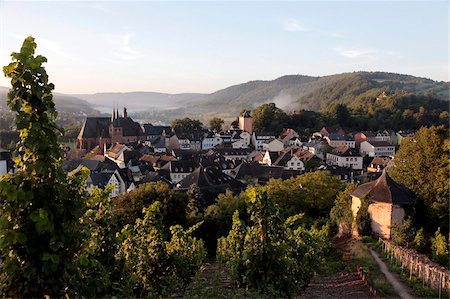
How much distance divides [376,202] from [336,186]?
8.69 metres

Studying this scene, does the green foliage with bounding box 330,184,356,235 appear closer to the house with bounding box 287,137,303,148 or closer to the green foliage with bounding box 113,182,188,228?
the green foliage with bounding box 113,182,188,228

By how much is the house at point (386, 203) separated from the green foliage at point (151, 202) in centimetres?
1186

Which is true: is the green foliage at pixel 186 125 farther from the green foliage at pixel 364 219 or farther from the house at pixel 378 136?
the green foliage at pixel 364 219

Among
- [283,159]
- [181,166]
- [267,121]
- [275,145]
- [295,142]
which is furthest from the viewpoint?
[267,121]

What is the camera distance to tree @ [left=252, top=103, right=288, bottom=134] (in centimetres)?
10250

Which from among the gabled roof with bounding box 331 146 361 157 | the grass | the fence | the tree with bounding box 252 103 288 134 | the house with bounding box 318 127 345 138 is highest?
the tree with bounding box 252 103 288 134

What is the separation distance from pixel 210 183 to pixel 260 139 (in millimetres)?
52799

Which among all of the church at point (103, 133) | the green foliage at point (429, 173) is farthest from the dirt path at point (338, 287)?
the church at point (103, 133)

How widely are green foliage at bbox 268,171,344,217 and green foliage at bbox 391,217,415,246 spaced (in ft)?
29.3

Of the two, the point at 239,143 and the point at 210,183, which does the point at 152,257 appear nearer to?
the point at 210,183

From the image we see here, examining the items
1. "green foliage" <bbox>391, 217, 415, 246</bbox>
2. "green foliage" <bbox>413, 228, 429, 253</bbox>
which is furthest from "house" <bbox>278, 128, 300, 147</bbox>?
"green foliage" <bbox>413, 228, 429, 253</bbox>

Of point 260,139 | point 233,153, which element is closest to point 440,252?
point 233,153

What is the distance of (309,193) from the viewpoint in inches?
1303

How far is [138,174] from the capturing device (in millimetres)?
58625
